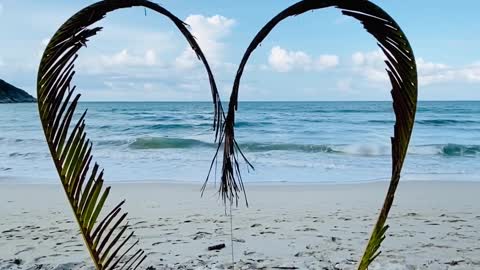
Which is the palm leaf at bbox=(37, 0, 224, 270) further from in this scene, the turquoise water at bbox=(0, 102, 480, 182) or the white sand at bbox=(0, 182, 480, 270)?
the turquoise water at bbox=(0, 102, 480, 182)

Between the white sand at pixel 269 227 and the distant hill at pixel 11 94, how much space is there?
2100 inches

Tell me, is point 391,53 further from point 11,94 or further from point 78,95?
point 11,94

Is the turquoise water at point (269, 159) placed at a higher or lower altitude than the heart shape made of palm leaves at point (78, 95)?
lower

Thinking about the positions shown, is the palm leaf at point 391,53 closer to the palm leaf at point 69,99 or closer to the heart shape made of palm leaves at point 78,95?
the heart shape made of palm leaves at point 78,95

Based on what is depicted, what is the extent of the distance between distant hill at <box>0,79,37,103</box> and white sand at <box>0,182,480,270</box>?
175 feet

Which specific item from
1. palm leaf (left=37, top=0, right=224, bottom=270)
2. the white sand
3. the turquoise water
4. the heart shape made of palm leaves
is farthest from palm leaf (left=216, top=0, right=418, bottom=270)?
the turquoise water

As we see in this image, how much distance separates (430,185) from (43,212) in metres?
5.61

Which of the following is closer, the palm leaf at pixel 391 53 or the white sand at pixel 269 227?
the palm leaf at pixel 391 53

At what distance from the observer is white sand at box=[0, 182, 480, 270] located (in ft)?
12.3

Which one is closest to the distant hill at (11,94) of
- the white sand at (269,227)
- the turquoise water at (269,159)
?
the turquoise water at (269,159)

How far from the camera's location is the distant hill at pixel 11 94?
55.0 metres

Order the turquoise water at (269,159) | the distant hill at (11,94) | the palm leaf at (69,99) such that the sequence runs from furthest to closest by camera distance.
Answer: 1. the distant hill at (11,94)
2. the turquoise water at (269,159)
3. the palm leaf at (69,99)

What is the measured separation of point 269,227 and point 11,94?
6044 centimetres

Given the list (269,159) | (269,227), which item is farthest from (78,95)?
(269,159)
